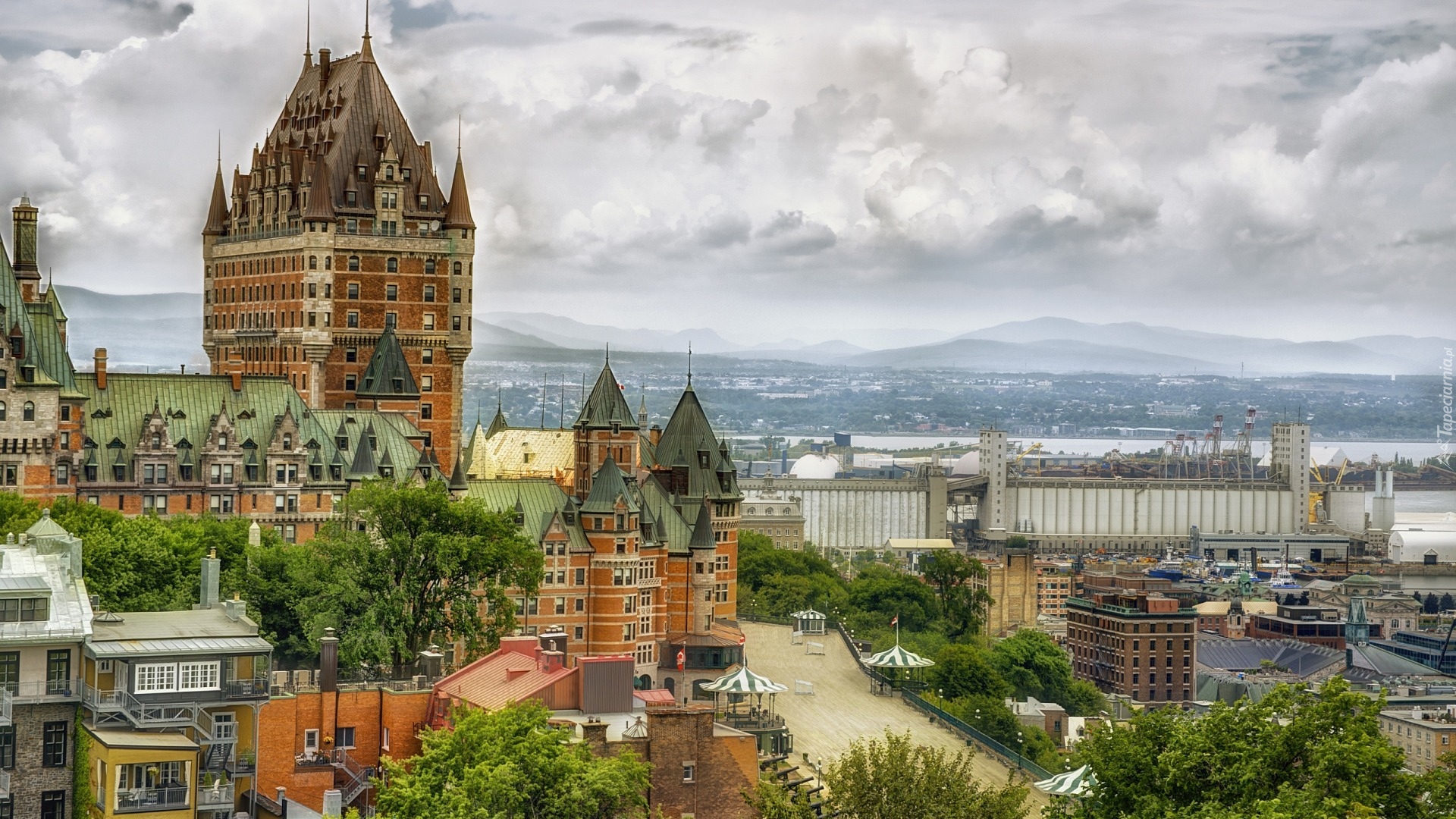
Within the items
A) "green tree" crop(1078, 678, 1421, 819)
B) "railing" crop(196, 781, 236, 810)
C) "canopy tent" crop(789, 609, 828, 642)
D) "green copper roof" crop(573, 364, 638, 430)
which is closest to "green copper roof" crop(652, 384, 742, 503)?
"green copper roof" crop(573, 364, 638, 430)

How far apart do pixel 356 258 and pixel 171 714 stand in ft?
267

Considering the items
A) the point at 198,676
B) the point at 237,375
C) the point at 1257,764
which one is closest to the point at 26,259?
the point at 237,375

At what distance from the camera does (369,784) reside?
82875mm

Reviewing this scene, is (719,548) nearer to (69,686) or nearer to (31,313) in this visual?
(31,313)

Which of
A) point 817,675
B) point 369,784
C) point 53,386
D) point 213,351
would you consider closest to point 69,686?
point 369,784

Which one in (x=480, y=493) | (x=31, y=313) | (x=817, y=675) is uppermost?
(x=31, y=313)

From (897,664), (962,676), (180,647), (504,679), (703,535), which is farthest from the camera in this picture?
(962,676)

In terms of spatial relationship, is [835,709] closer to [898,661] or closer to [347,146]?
[898,661]

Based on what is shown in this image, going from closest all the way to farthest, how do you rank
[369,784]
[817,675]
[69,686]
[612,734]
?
[69,686] < [369,784] < [612,734] < [817,675]

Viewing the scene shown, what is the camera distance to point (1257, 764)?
75125 mm

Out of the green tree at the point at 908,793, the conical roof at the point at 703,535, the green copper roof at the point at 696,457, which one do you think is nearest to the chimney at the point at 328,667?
the green tree at the point at 908,793

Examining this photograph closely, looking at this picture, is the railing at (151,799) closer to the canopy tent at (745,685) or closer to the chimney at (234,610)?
the chimney at (234,610)

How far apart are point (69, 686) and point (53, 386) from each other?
53976 millimetres

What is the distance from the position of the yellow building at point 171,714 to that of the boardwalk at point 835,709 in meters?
39.2
